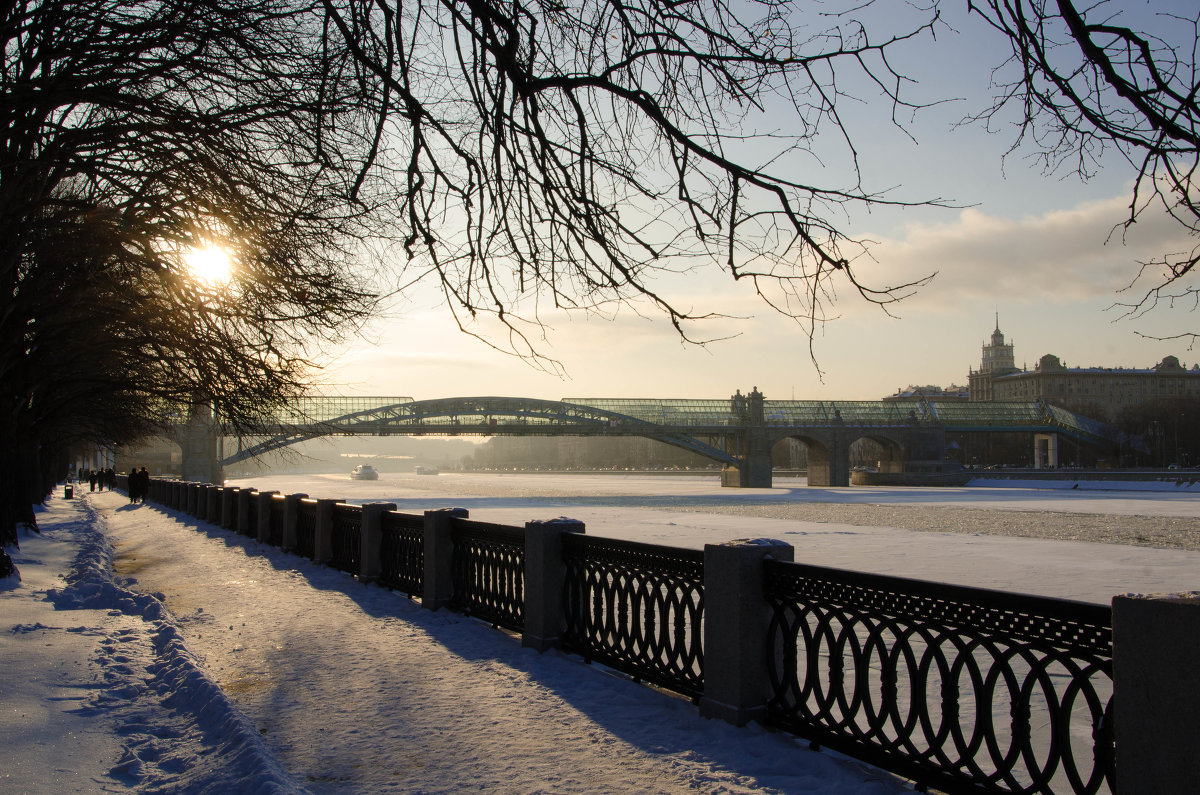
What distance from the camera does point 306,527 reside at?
1683 centimetres

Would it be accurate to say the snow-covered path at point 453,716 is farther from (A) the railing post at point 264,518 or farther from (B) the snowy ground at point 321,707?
(A) the railing post at point 264,518

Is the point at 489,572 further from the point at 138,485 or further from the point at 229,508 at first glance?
the point at 138,485

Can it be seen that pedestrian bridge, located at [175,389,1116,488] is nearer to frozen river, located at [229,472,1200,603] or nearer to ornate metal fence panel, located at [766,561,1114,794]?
frozen river, located at [229,472,1200,603]

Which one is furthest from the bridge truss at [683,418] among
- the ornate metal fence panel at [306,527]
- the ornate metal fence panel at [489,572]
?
the ornate metal fence panel at [489,572]

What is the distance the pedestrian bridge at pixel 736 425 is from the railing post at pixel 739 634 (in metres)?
73.9

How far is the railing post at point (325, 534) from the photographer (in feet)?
49.9

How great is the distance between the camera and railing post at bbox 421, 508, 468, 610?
10391mm

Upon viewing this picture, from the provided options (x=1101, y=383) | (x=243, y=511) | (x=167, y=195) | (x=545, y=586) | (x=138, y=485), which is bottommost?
(x=138, y=485)

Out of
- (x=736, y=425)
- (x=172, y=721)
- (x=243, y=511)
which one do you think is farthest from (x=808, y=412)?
(x=172, y=721)

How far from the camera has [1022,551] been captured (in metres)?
19.7

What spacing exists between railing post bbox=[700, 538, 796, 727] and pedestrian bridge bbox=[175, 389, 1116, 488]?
2910 inches

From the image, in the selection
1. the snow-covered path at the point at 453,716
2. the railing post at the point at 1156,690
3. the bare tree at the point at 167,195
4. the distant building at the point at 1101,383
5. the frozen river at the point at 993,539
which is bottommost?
the frozen river at the point at 993,539

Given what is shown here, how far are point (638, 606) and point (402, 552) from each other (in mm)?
5927

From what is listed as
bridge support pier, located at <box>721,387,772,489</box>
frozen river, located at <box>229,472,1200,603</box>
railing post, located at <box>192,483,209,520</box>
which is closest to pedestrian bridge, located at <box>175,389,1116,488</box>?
bridge support pier, located at <box>721,387,772,489</box>
